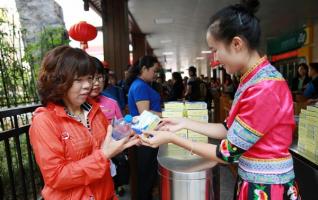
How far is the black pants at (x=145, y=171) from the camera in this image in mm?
2822

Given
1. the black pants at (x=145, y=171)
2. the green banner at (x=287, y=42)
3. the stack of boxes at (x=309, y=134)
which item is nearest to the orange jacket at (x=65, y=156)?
the stack of boxes at (x=309, y=134)

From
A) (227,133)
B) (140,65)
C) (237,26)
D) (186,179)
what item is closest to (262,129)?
(227,133)

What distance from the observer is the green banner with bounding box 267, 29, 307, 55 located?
42.8 ft

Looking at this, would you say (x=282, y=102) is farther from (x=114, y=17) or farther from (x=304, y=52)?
(x=304, y=52)

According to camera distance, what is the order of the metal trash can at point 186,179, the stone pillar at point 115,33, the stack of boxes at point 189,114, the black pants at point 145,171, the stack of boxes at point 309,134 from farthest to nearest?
the stone pillar at point 115,33 < the black pants at point 145,171 < the stack of boxes at point 189,114 < the stack of boxes at point 309,134 < the metal trash can at point 186,179

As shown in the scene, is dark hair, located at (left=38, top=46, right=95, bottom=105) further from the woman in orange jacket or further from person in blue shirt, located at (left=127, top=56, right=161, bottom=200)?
person in blue shirt, located at (left=127, top=56, right=161, bottom=200)

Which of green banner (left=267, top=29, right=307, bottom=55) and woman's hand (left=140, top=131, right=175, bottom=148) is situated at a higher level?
green banner (left=267, top=29, right=307, bottom=55)

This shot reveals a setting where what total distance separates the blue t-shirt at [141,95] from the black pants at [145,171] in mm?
467

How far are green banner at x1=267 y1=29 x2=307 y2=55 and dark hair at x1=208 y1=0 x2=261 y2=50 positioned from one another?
43.8 feet

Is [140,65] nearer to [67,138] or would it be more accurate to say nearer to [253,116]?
[67,138]

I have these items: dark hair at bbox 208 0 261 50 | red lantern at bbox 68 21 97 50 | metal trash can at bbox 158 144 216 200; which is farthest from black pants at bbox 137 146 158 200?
red lantern at bbox 68 21 97 50

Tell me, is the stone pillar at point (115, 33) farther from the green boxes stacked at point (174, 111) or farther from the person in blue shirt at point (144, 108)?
the green boxes stacked at point (174, 111)

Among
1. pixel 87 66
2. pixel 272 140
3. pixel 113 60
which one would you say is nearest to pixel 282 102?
pixel 272 140

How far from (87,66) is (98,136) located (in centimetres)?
34
